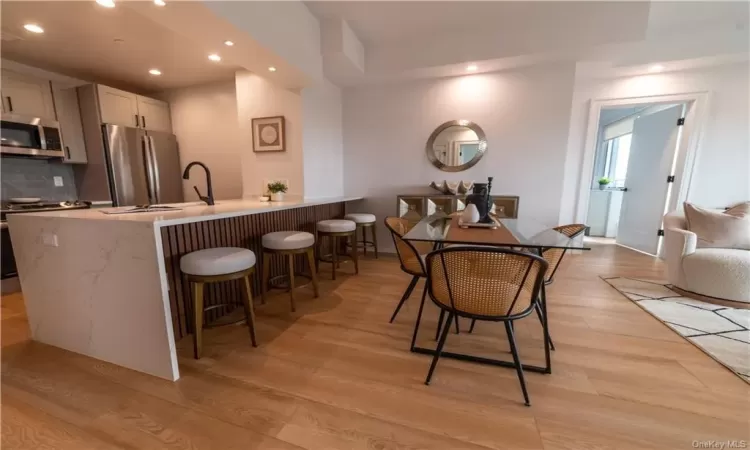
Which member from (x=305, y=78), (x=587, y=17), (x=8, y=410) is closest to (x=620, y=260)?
(x=587, y=17)

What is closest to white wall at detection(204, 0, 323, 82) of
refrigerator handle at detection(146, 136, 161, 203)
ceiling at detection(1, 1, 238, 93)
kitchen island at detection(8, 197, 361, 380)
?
ceiling at detection(1, 1, 238, 93)

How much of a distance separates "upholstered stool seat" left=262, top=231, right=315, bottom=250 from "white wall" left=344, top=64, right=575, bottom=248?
80.8 inches

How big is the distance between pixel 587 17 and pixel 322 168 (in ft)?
10.7

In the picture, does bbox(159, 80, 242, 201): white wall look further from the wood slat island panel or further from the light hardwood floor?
the light hardwood floor

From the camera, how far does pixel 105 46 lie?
8.79 ft

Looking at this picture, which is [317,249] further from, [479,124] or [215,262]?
[479,124]

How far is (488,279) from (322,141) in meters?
2.97

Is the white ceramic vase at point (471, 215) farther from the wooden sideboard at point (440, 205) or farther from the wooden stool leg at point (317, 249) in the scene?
the wooden stool leg at point (317, 249)

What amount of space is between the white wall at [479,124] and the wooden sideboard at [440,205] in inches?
13.1

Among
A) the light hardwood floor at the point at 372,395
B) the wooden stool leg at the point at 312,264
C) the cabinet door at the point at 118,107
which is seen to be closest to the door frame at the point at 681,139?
the light hardwood floor at the point at 372,395

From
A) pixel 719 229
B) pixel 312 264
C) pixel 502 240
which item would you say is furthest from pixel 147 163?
pixel 719 229

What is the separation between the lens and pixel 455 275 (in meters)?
1.32

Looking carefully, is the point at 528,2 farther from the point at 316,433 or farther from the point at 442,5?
the point at 316,433

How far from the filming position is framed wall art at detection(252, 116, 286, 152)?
10.6 ft
